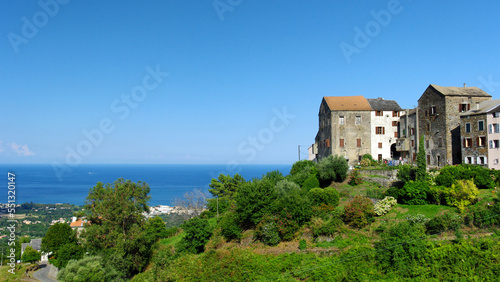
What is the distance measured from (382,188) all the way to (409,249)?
13.6 m

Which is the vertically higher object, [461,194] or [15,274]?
[461,194]

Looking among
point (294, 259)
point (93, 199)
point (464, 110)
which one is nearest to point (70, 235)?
point (93, 199)

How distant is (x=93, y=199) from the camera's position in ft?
104

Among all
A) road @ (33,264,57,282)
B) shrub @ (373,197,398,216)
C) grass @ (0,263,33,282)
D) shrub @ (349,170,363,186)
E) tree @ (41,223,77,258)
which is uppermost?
shrub @ (349,170,363,186)

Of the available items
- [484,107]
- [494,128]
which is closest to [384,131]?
[484,107]

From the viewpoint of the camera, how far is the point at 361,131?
4409 centimetres

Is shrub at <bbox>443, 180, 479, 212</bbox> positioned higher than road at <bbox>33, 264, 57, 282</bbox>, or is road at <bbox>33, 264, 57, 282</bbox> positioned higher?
shrub at <bbox>443, 180, 479, 212</bbox>

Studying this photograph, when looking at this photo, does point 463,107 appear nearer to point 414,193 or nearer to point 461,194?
point 414,193

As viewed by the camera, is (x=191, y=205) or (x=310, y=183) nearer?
(x=310, y=183)

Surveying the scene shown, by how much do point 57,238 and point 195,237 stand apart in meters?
18.4

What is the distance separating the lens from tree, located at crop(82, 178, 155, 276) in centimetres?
2848

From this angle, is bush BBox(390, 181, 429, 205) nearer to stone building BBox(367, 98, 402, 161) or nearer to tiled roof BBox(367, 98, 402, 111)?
stone building BBox(367, 98, 402, 161)

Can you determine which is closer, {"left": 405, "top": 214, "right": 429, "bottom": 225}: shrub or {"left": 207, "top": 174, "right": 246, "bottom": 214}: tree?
{"left": 405, "top": 214, "right": 429, "bottom": 225}: shrub

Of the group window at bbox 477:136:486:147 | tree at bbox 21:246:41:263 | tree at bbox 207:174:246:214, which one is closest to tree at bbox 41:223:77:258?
tree at bbox 21:246:41:263
